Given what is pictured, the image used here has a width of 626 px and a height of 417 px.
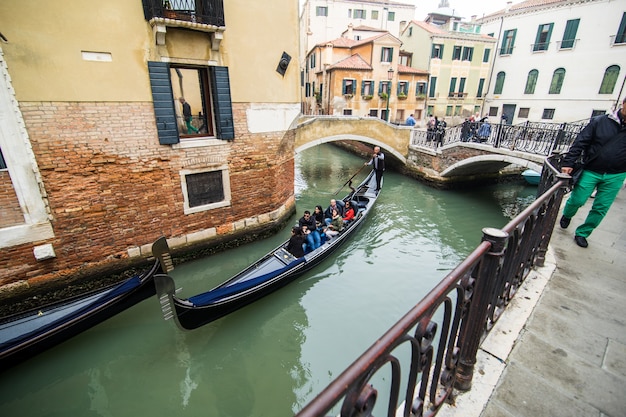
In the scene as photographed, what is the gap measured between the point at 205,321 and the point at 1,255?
2723mm

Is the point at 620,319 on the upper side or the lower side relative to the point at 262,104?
lower

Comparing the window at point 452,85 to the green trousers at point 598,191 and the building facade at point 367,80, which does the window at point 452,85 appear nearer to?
the building facade at point 367,80

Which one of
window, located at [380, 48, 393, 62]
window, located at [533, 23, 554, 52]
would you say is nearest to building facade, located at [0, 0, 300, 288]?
window, located at [380, 48, 393, 62]

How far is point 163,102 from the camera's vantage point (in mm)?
4488

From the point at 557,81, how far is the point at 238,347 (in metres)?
18.9

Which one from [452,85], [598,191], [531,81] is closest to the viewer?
[598,191]

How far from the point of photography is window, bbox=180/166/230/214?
521 centimetres

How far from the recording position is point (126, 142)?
14.4ft

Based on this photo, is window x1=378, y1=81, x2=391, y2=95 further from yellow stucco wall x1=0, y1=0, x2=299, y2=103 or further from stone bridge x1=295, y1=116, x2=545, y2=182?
yellow stucco wall x1=0, y1=0, x2=299, y2=103

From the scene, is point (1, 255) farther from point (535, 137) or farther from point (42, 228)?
point (535, 137)

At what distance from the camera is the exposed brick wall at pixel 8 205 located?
3708 mm

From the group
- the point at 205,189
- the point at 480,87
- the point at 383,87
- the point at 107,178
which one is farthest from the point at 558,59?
the point at 107,178

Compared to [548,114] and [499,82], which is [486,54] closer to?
[499,82]

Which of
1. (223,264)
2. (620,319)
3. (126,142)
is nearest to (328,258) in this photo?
(223,264)
